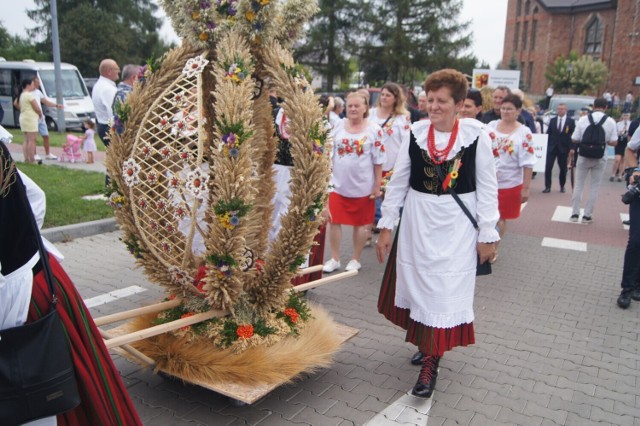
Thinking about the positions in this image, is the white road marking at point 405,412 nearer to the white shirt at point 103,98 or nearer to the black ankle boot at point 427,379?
the black ankle boot at point 427,379

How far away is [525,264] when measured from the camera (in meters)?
7.16

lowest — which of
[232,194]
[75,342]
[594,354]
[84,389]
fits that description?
[594,354]

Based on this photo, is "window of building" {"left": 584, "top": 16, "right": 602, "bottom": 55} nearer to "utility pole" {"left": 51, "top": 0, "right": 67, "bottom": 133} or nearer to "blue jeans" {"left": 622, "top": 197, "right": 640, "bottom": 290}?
"utility pole" {"left": 51, "top": 0, "right": 67, "bottom": 133}

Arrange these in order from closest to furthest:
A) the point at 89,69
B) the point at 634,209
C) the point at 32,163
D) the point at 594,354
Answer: the point at 594,354
the point at 634,209
the point at 32,163
the point at 89,69

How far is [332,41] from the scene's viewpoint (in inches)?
1624

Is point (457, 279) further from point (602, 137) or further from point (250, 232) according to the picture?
point (602, 137)

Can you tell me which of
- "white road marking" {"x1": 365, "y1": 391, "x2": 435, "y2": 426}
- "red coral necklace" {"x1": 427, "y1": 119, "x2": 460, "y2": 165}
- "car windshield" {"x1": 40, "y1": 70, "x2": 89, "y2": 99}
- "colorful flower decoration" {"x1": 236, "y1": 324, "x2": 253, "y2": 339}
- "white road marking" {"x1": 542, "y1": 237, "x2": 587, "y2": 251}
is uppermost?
Result: "car windshield" {"x1": 40, "y1": 70, "x2": 89, "y2": 99}

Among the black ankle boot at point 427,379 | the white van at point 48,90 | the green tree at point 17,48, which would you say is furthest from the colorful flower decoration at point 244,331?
the green tree at point 17,48

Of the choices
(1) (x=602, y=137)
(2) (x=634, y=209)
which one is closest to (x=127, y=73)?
(2) (x=634, y=209)

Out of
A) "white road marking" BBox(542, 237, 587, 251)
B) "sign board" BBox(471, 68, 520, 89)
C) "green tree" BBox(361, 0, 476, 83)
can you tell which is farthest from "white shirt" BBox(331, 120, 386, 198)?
"green tree" BBox(361, 0, 476, 83)

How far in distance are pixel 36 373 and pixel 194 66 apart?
207cm

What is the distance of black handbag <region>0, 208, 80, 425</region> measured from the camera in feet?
6.45

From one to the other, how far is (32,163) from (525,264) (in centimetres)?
993

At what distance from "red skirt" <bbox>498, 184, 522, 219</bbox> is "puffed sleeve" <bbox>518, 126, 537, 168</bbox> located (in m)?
0.38
